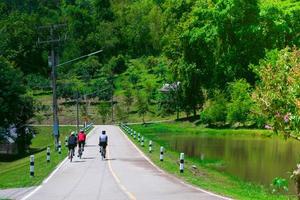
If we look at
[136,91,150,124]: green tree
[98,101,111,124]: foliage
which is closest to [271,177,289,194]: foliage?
[136,91,150,124]: green tree

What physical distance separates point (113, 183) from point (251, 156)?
20198 millimetres

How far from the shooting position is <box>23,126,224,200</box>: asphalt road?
63.6ft

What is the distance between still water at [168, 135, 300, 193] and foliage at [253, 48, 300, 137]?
16.0 feet

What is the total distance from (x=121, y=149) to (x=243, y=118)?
3325 centimetres

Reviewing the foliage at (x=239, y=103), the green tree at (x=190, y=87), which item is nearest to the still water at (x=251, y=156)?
the foliage at (x=239, y=103)

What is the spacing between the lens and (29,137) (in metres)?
57.5

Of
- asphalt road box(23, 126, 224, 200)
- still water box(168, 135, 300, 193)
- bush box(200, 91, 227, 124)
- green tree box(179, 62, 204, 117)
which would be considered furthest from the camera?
green tree box(179, 62, 204, 117)

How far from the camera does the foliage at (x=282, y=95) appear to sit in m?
19.4

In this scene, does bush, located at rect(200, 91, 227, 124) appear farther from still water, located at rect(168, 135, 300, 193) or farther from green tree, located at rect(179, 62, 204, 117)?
still water, located at rect(168, 135, 300, 193)

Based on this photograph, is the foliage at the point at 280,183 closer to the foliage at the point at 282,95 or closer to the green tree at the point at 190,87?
the foliage at the point at 282,95

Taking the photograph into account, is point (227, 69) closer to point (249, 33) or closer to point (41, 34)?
point (249, 33)

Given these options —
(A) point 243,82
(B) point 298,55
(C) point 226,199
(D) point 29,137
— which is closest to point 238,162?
(B) point 298,55

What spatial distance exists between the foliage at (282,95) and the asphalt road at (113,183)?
348cm

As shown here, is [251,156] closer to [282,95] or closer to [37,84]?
[282,95]
